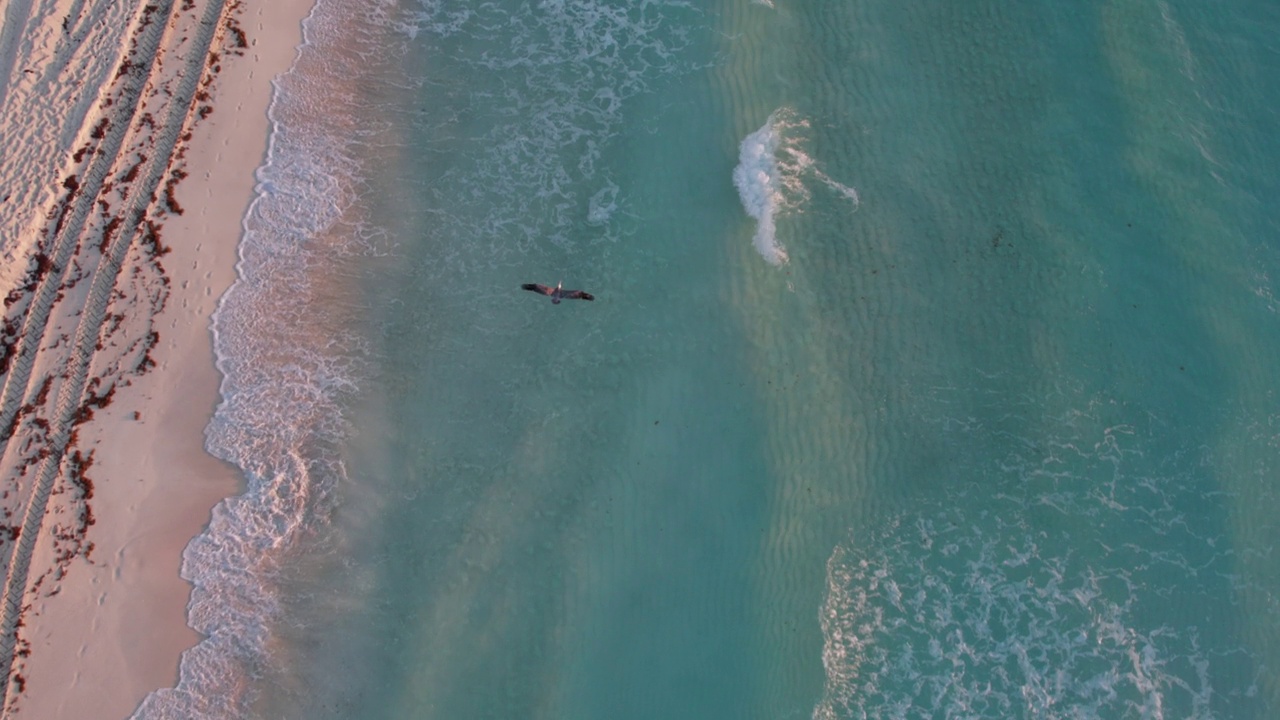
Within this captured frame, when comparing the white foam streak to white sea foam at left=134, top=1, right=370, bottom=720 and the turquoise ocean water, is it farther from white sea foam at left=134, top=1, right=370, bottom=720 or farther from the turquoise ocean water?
white sea foam at left=134, top=1, right=370, bottom=720

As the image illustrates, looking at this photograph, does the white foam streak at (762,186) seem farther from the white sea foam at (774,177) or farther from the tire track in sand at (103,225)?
the tire track in sand at (103,225)

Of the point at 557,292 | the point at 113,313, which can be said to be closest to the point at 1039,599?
the point at 557,292

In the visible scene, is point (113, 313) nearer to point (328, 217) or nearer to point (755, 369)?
point (328, 217)

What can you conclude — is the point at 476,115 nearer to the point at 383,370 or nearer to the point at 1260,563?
the point at 383,370

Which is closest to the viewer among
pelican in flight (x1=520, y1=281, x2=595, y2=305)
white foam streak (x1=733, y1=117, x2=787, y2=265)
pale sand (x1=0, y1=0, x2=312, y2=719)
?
pale sand (x1=0, y1=0, x2=312, y2=719)

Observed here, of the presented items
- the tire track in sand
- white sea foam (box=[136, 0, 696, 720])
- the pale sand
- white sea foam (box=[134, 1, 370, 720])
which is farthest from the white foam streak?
the tire track in sand

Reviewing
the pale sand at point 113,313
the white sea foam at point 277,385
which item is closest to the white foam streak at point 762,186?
the white sea foam at point 277,385
